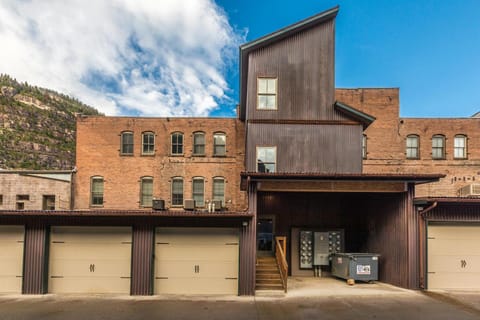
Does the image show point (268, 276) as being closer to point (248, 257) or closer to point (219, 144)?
point (248, 257)

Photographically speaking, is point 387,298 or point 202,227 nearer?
point 387,298

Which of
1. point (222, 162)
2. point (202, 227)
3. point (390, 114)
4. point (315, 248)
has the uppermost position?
point (390, 114)

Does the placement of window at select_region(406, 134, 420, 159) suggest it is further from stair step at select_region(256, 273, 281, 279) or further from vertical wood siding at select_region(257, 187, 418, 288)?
stair step at select_region(256, 273, 281, 279)

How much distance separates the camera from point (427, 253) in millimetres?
12094

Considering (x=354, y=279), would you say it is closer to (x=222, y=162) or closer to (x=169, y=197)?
(x=222, y=162)

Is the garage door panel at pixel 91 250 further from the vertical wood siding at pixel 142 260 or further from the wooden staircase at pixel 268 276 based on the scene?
the wooden staircase at pixel 268 276

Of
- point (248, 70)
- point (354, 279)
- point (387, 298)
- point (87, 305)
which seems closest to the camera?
point (87, 305)

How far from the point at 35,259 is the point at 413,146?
22520mm

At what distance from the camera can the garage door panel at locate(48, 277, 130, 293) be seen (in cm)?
1166

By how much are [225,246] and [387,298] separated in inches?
244

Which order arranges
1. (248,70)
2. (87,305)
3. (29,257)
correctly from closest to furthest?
(87,305) → (29,257) → (248,70)

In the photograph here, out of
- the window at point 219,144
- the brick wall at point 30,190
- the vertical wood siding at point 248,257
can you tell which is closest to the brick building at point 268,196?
the vertical wood siding at point 248,257

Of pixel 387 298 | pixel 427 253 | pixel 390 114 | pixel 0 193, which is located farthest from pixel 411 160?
pixel 0 193

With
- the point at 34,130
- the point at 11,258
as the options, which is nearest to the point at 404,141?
the point at 11,258
